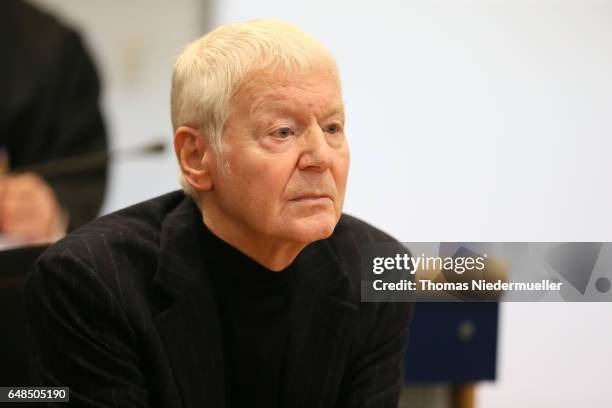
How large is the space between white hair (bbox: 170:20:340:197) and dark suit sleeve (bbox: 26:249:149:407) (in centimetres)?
26

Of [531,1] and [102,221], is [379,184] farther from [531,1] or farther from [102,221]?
[102,221]

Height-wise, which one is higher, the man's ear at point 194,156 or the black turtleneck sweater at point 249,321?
the man's ear at point 194,156

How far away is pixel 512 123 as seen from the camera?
194 cm

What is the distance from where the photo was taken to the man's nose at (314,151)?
1233mm

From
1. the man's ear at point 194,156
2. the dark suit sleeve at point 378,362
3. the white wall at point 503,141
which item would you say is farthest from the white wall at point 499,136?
the man's ear at point 194,156

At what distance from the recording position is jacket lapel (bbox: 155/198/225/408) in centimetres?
128

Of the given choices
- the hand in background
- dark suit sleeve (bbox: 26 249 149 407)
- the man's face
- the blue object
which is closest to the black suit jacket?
dark suit sleeve (bbox: 26 249 149 407)

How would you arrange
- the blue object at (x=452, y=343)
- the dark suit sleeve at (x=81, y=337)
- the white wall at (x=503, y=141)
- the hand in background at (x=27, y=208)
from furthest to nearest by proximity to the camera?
1. the hand in background at (x=27, y=208)
2. the blue object at (x=452, y=343)
3. the white wall at (x=503, y=141)
4. the dark suit sleeve at (x=81, y=337)

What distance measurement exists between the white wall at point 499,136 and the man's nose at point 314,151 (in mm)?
574

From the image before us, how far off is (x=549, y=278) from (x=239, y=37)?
26.1 inches

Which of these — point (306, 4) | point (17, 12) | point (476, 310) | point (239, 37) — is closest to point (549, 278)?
point (476, 310)

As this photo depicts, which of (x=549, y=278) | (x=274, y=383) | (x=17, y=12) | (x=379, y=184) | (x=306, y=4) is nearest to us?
(x=274, y=383)

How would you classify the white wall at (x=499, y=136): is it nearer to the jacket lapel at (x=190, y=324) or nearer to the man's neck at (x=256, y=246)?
the man's neck at (x=256, y=246)

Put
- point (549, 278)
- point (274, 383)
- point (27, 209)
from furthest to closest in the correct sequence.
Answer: point (27, 209)
point (549, 278)
point (274, 383)
